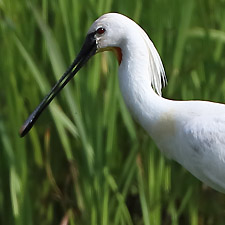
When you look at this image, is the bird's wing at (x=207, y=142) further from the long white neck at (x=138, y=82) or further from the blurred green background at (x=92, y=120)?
the blurred green background at (x=92, y=120)

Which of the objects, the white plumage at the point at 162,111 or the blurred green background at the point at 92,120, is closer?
the white plumage at the point at 162,111

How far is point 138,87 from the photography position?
197 centimetres

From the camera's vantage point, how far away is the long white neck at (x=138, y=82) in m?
1.97

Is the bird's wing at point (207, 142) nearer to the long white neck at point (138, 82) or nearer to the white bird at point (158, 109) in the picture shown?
the white bird at point (158, 109)

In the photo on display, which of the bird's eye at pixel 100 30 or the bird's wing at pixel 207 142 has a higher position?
the bird's eye at pixel 100 30

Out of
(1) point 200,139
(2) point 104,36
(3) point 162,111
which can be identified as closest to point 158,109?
(3) point 162,111

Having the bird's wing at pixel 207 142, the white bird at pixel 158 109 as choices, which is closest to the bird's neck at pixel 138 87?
the white bird at pixel 158 109

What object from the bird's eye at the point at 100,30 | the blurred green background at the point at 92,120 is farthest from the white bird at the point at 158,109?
the blurred green background at the point at 92,120

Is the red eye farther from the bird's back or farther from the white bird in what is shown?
the bird's back

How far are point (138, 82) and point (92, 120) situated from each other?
323mm

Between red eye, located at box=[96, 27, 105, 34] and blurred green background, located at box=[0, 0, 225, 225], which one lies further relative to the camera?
blurred green background, located at box=[0, 0, 225, 225]

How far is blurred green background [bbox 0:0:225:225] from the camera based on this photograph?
2.28m

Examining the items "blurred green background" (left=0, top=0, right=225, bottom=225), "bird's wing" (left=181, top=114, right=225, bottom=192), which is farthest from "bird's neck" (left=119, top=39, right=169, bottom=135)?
"blurred green background" (left=0, top=0, right=225, bottom=225)

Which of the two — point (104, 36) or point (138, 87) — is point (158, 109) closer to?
point (138, 87)
